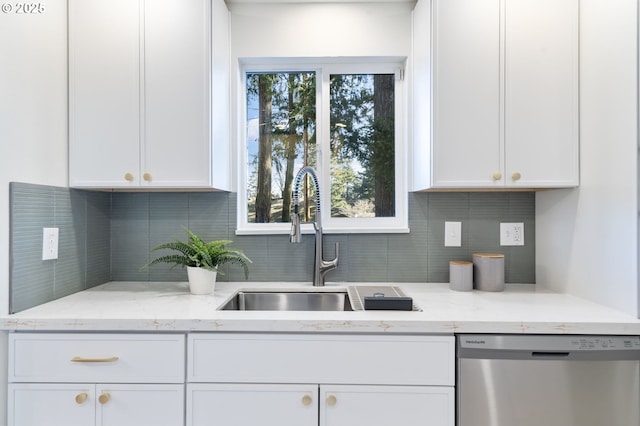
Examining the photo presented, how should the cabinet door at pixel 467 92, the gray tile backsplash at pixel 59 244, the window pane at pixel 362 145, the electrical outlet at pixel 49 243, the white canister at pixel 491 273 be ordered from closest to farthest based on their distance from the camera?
the gray tile backsplash at pixel 59 244 < the electrical outlet at pixel 49 243 < the cabinet door at pixel 467 92 < the white canister at pixel 491 273 < the window pane at pixel 362 145

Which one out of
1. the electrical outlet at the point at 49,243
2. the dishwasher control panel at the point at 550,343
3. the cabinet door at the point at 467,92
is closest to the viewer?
the dishwasher control panel at the point at 550,343

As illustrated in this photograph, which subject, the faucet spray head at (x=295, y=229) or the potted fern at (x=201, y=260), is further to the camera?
the faucet spray head at (x=295, y=229)

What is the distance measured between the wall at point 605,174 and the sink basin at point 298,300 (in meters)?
1.05

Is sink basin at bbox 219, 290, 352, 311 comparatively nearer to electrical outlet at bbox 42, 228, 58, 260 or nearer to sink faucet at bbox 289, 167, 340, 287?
sink faucet at bbox 289, 167, 340, 287

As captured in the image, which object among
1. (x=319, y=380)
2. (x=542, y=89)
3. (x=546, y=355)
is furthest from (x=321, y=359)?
(x=542, y=89)

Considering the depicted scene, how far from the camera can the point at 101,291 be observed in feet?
5.83

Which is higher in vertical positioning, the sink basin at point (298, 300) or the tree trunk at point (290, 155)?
the tree trunk at point (290, 155)

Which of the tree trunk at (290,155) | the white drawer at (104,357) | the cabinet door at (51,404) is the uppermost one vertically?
the tree trunk at (290,155)

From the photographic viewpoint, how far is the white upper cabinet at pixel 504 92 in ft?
5.33

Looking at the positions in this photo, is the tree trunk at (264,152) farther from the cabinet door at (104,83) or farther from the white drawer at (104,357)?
the white drawer at (104,357)

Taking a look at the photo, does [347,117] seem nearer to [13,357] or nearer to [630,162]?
[630,162]

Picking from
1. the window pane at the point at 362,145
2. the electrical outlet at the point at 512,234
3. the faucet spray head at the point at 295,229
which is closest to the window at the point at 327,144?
the window pane at the point at 362,145

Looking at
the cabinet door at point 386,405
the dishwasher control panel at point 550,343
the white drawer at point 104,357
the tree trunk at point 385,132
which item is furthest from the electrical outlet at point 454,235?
the white drawer at point 104,357

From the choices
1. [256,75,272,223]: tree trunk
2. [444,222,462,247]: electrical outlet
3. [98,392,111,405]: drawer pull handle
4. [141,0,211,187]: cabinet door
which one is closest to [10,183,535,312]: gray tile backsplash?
[444,222,462,247]: electrical outlet
